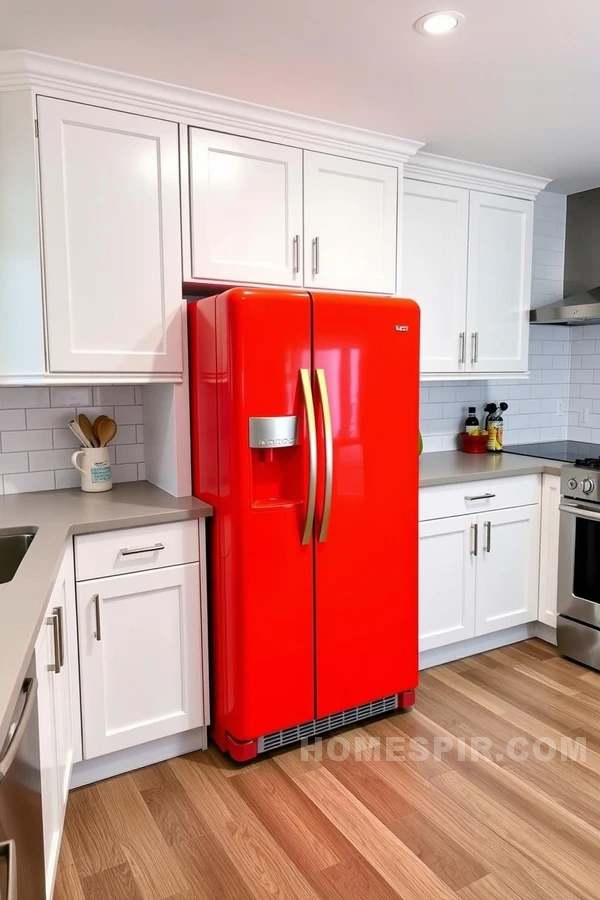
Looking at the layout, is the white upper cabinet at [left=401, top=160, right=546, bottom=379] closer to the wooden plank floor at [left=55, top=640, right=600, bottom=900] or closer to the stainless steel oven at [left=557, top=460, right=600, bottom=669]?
the stainless steel oven at [left=557, top=460, right=600, bottom=669]

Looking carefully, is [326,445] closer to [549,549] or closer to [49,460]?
[49,460]

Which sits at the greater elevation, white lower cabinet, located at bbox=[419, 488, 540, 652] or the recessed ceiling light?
the recessed ceiling light

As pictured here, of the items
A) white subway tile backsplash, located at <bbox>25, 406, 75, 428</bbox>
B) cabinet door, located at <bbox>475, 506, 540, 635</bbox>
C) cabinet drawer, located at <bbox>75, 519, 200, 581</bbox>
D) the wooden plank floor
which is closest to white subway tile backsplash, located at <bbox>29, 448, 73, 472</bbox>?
white subway tile backsplash, located at <bbox>25, 406, 75, 428</bbox>

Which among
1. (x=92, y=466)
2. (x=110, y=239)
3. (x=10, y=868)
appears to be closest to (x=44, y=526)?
(x=92, y=466)

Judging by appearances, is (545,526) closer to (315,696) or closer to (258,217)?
(315,696)

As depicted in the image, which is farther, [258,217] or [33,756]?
[258,217]

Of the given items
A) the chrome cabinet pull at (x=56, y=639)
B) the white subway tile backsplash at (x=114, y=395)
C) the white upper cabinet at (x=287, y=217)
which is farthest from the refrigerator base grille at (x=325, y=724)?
the white upper cabinet at (x=287, y=217)

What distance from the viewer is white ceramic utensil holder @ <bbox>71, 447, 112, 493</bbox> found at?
2432mm

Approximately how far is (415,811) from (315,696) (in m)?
0.49

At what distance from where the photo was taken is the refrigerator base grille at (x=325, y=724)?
2.28 m

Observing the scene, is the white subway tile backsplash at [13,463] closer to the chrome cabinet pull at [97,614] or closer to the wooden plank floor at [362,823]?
the chrome cabinet pull at [97,614]

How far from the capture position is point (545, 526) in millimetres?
3141

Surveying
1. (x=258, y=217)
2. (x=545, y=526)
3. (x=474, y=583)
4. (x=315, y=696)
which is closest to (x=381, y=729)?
(x=315, y=696)

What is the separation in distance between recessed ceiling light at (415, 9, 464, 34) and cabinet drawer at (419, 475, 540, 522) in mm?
1652
